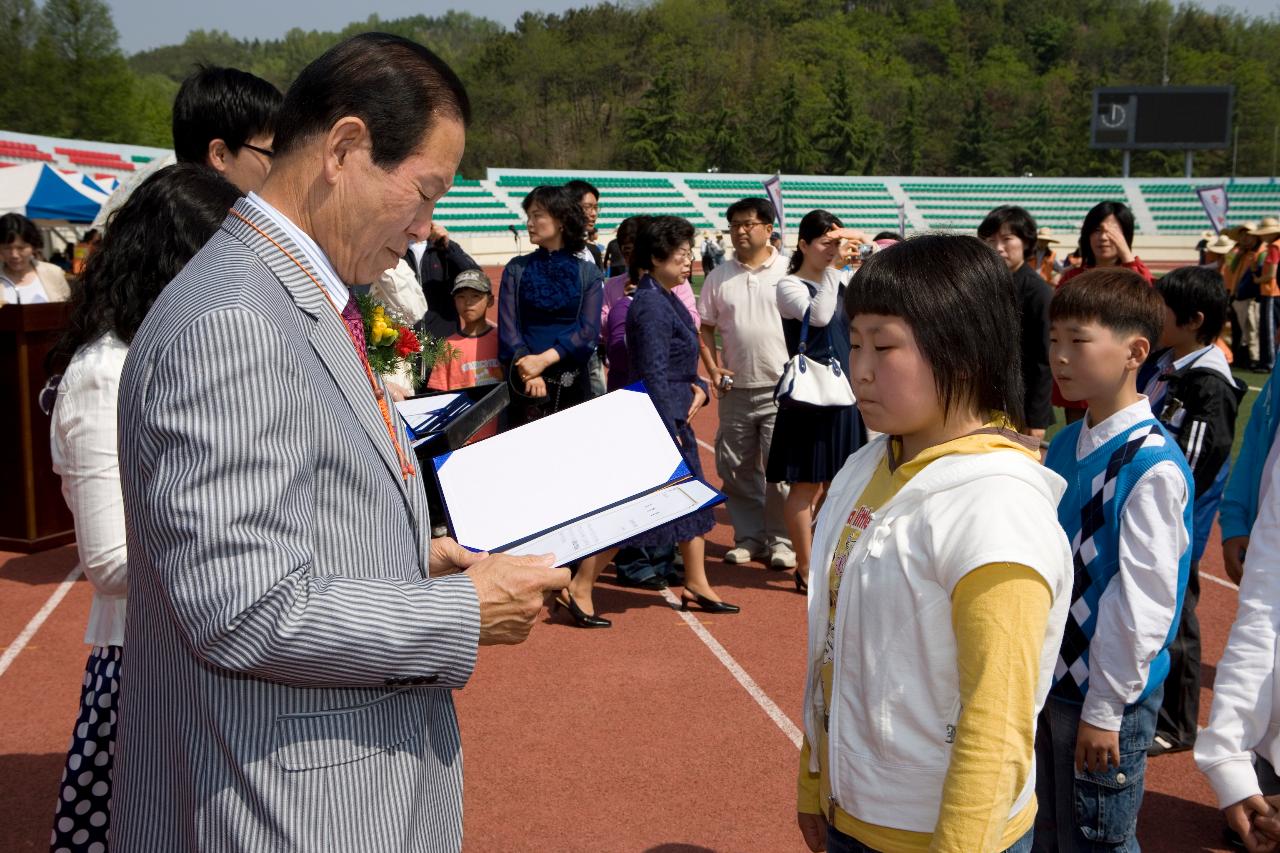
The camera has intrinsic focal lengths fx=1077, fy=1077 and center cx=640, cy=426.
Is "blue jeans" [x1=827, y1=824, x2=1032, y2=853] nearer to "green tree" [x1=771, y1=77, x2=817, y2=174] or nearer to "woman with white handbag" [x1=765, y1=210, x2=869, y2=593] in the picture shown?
"woman with white handbag" [x1=765, y1=210, x2=869, y2=593]

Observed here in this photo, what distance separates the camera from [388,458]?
151cm

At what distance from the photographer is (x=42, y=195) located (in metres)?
17.3

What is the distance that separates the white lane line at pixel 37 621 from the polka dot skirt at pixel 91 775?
3.13m

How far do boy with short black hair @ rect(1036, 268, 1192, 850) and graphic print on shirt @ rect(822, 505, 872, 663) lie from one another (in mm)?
918

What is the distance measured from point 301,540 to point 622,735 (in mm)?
3218

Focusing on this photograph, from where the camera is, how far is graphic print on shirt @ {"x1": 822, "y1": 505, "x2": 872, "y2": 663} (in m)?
1.90

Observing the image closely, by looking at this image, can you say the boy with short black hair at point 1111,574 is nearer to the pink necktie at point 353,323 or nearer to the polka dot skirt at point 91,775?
the pink necktie at point 353,323

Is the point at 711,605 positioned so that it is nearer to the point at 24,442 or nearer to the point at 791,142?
the point at 24,442

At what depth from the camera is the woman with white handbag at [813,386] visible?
5.74 metres

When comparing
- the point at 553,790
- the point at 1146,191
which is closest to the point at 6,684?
the point at 553,790

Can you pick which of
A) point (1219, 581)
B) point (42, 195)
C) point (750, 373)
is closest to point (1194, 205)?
point (42, 195)

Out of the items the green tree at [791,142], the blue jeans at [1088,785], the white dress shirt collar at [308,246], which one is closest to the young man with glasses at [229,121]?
the white dress shirt collar at [308,246]

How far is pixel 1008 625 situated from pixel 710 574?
4.97 metres

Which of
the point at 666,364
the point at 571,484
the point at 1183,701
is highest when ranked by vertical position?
the point at 571,484
